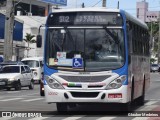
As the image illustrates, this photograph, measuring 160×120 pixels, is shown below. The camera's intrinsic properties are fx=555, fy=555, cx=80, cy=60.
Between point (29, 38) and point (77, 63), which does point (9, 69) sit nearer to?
point (77, 63)

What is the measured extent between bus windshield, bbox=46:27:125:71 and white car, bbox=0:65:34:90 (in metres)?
16.6

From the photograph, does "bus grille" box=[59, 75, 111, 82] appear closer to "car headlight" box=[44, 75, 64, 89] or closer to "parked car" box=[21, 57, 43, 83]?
"car headlight" box=[44, 75, 64, 89]

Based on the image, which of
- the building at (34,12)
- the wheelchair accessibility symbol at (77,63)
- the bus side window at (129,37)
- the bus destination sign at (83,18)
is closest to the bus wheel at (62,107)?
the wheelchair accessibility symbol at (77,63)

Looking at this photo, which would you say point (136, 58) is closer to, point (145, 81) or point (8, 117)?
point (145, 81)

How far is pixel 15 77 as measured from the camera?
108ft

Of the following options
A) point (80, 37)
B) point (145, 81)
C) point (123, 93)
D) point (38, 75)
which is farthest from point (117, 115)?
point (38, 75)

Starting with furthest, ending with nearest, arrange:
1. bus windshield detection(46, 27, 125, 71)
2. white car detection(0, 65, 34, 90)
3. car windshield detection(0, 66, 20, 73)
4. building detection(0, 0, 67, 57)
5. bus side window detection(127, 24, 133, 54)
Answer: building detection(0, 0, 67, 57), car windshield detection(0, 66, 20, 73), white car detection(0, 65, 34, 90), bus side window detection(127, 24, 133, 54), bus windshield detection(46, 27, 125, 71)

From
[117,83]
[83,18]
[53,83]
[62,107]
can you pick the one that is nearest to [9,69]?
[62,107]

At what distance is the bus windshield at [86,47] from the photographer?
16156mm

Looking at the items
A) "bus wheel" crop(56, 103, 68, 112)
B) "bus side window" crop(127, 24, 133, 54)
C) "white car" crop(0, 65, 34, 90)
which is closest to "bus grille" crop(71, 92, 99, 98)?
"bus wheel" crop(56, 103, 68, 112)

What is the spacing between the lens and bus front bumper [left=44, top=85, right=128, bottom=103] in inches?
623

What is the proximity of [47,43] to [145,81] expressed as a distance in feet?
22.5

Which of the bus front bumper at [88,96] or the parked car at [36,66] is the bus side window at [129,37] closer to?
the bus front bumper at [88,96]

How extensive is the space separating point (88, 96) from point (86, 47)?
57.5 inches
